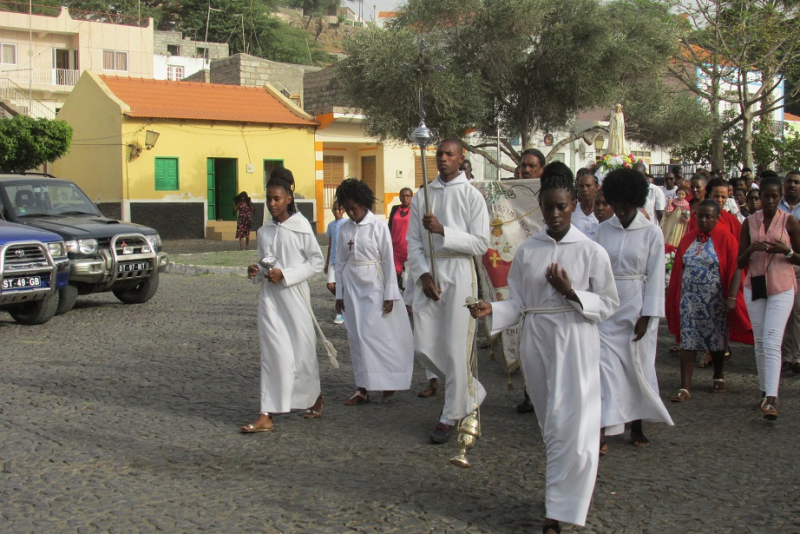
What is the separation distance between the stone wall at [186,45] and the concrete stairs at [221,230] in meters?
33.3

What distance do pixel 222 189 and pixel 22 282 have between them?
20.0 metres

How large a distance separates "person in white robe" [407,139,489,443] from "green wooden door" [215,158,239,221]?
974 inches

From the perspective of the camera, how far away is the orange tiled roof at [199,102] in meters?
28.8

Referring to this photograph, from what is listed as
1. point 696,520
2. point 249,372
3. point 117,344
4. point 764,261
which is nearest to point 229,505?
point 696,520

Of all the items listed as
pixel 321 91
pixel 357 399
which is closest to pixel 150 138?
pixel 321 91

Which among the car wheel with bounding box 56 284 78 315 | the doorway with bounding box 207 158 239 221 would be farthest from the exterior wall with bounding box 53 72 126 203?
the car wheel with bounding box 56 284 78 315

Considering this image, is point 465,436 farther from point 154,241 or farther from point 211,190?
point 211,190

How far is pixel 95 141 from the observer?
95.5 ft

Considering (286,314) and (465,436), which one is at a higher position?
(286,314)

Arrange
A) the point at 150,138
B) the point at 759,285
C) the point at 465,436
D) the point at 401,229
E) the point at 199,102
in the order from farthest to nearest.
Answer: the point at 199,102
the point at 150,138
the point at 401,229
the point at 759,285
the point at 465,436

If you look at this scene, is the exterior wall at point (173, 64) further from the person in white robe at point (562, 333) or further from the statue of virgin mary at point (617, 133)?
the person in white robe at point (562, 333)

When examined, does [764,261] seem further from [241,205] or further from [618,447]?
[241,205]

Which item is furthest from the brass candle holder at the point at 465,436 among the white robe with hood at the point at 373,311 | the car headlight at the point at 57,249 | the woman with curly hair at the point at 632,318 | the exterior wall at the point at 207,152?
the exterior wall at the point at 207,152

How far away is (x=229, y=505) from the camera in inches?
189
